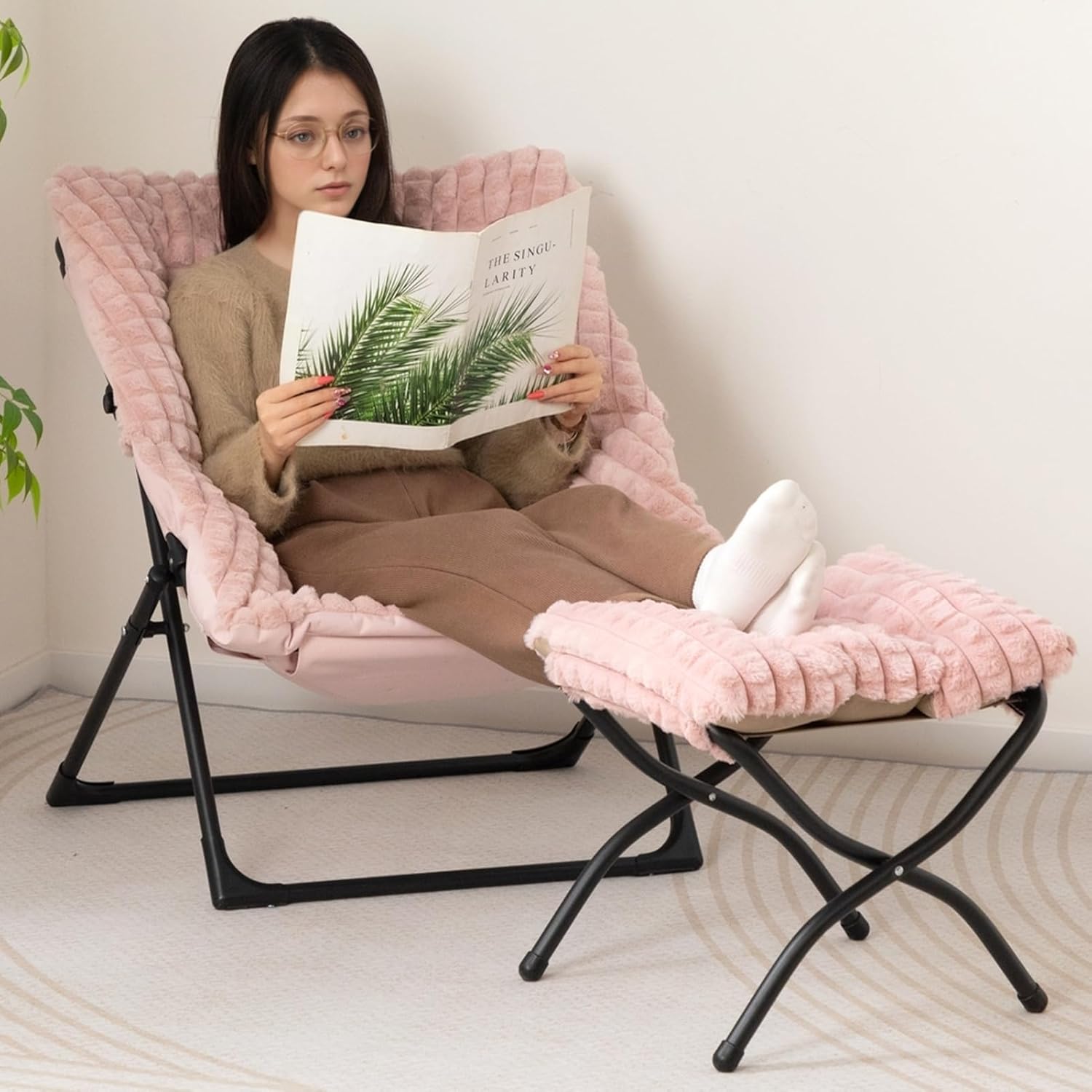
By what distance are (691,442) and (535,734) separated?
520 millimetres

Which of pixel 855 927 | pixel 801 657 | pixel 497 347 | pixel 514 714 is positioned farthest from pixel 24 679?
pixel 801 657

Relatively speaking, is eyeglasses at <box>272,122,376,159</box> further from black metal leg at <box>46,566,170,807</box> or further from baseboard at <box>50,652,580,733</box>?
baseboard at <box>50,652,580,733</box>

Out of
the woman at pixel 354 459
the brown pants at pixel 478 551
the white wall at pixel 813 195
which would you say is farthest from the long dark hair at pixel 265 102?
the brown pants at pixel 478 551

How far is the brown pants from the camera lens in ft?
5.11

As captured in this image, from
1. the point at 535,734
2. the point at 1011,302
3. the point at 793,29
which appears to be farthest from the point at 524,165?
the point at 535,734

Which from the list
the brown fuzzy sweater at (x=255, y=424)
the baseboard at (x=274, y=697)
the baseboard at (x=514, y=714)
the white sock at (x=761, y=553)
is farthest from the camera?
the baseboard at (x=274, y=697)

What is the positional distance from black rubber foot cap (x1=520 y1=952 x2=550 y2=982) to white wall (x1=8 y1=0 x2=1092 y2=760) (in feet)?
2.94

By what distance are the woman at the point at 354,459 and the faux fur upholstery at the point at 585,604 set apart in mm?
52

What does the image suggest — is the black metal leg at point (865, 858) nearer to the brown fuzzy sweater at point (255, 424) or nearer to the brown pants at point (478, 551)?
the brown pants at point (478, 551)

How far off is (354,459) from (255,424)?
14 cm

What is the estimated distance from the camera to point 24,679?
7.83 feet

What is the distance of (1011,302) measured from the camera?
83.0 inches

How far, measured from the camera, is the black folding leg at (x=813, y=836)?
136 centimetres

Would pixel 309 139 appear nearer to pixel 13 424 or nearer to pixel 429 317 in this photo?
pixel 429 317
